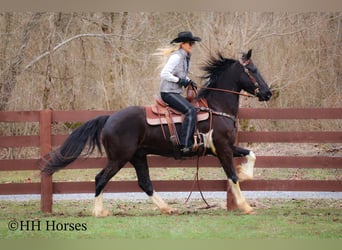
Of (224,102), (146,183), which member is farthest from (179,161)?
(224,102)

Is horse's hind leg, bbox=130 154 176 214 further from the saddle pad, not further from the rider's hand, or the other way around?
the rider's hand

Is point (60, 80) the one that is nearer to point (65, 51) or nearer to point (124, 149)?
point (65, 51)

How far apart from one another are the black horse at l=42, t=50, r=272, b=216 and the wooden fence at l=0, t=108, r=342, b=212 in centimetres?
37

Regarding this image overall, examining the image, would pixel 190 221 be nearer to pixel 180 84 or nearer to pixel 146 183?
pixel 146 183

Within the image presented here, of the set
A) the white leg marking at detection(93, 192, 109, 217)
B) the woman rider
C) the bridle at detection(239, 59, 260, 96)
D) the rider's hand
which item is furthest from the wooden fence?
the rider's hand

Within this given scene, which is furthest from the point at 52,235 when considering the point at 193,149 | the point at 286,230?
the point at 286,230

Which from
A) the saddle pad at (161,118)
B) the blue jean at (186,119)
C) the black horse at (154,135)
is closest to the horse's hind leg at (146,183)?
the black horse at (154,135)

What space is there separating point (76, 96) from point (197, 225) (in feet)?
24.8

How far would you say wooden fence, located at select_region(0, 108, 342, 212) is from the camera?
8227 mm

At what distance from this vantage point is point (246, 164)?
25.8 feet

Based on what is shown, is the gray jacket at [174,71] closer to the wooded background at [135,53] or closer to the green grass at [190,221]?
the green grass at [190,221]

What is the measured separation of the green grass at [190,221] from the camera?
21.7 feet

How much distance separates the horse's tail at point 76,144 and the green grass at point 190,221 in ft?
2.49

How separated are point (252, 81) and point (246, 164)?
48.3 inches
